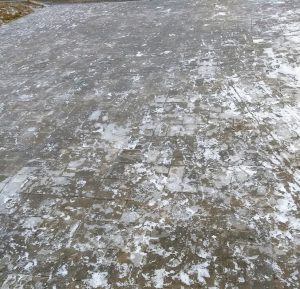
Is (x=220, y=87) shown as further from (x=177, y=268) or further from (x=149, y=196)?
(x=177, y=268)

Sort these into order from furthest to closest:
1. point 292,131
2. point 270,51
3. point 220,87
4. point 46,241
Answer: point 270,51 → point 220,87 → point 292,131 → point 46,241

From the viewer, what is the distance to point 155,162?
161 inches

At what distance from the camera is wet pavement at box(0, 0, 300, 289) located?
115 inches

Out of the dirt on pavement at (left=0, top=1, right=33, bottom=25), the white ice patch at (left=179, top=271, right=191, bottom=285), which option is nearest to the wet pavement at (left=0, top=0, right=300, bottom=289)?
the white ice patch at (left=179, top=271, right=191, bottom=285)

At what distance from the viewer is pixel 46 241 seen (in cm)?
321

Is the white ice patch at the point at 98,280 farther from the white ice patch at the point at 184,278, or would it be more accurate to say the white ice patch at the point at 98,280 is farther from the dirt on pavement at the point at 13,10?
the dirt on pavement at the point at 13,10

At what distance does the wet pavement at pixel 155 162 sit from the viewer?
2.92 metres

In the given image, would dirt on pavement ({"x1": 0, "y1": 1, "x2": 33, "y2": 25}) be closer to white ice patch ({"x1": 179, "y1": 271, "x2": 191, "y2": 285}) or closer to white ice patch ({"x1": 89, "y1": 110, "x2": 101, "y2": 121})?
white ice patch ({"x1": 89, "y1": 110, "x2": 101, "y2": 121})

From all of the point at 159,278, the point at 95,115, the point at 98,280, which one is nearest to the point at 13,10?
the point at 95,115

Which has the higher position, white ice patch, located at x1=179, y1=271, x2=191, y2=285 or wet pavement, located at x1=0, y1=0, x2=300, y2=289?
white ice patch, located at x1=179, y1=271, x2=191, y2=285

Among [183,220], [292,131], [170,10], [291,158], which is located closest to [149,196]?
[183,220]

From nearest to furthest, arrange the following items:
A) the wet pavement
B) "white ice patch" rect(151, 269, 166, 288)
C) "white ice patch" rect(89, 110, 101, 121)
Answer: "white ice patch" rect(151, 269, 166, 288)
the wet pavement
"white ice patch" rect(89, 110, 101, 121)

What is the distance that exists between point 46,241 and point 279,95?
3766 millimetres

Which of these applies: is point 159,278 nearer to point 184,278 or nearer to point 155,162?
point 184,278
